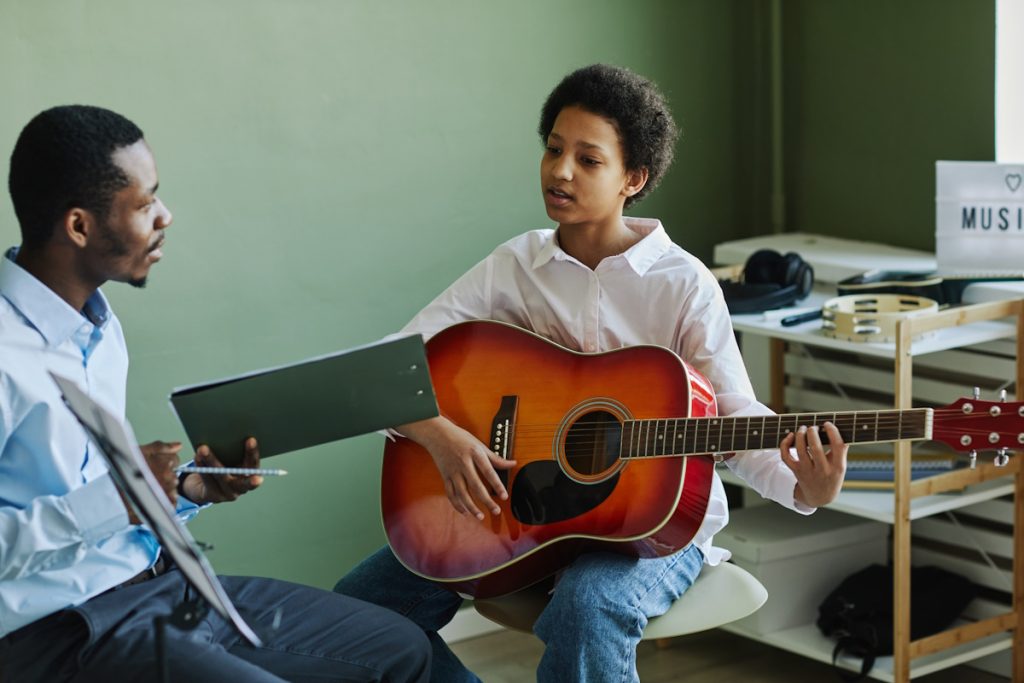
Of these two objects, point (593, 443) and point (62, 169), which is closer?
point (62, 169)

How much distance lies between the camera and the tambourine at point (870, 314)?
2584mm

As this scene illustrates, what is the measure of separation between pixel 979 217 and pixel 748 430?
1161 millimetres

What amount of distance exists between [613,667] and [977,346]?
4.40ft

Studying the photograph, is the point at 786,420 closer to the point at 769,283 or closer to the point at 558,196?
the point at 558,196

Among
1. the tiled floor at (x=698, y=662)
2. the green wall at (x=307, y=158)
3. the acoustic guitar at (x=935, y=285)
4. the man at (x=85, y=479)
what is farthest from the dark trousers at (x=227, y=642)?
the acoustic guitar at (x=935, y=285)

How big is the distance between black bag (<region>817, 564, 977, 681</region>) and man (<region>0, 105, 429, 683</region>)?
3.93 ft

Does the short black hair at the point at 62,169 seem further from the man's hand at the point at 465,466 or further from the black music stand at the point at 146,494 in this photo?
the man's hand at the point at 465,466

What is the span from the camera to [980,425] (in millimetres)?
1772

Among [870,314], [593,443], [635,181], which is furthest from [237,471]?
[870,314]

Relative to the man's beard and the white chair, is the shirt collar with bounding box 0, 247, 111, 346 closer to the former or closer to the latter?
the man's beard

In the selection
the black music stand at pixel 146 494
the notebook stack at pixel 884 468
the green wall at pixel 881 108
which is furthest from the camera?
the green wall at pixel 881 108

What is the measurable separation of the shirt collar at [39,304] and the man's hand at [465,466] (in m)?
0.58

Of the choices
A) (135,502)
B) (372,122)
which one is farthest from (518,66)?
(135,502)

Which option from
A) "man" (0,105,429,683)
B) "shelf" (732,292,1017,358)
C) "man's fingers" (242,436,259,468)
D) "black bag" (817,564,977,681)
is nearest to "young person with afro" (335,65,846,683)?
"man" (0,105,429,683)
